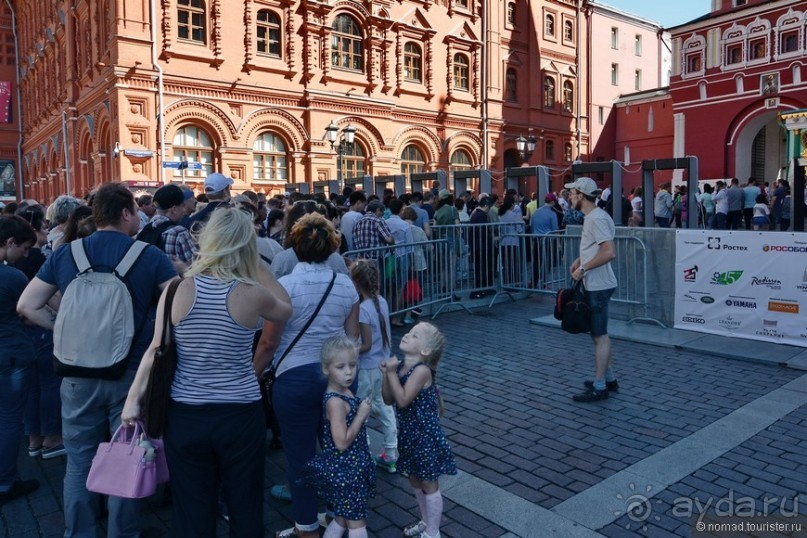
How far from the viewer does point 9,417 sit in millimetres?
4344

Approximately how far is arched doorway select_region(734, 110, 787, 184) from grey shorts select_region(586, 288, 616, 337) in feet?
95.0

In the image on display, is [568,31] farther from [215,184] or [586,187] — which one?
[215,184]

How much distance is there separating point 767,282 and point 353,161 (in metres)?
21.1

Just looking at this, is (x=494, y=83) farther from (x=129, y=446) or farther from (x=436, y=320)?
(x=129, y=446)

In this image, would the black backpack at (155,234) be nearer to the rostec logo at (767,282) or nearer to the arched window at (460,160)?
the rostec logo at (767,282)

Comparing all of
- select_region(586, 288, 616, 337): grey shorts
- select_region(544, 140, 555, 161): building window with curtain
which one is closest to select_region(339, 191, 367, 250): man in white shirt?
select_region(586, 288, 616, 337): grey shorts

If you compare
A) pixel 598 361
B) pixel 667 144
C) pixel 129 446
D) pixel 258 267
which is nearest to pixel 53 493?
pixel 129 446

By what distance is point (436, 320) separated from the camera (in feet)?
32.8

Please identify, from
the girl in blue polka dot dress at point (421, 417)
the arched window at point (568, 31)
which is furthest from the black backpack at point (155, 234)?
the arched window at point (568, 31)

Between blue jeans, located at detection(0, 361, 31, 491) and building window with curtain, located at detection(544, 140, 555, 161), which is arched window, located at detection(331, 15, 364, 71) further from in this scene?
blue jeans, located at detection(0, 361, 31, 491)

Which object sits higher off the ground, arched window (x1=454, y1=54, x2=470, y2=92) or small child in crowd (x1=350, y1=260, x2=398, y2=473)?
arched window (x1=454, y1=54, x2=470, y2=92)

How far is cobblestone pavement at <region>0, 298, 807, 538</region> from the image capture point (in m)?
3.93

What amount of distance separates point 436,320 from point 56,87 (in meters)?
28.3

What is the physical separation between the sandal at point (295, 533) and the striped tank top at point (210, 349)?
1.04 meters
